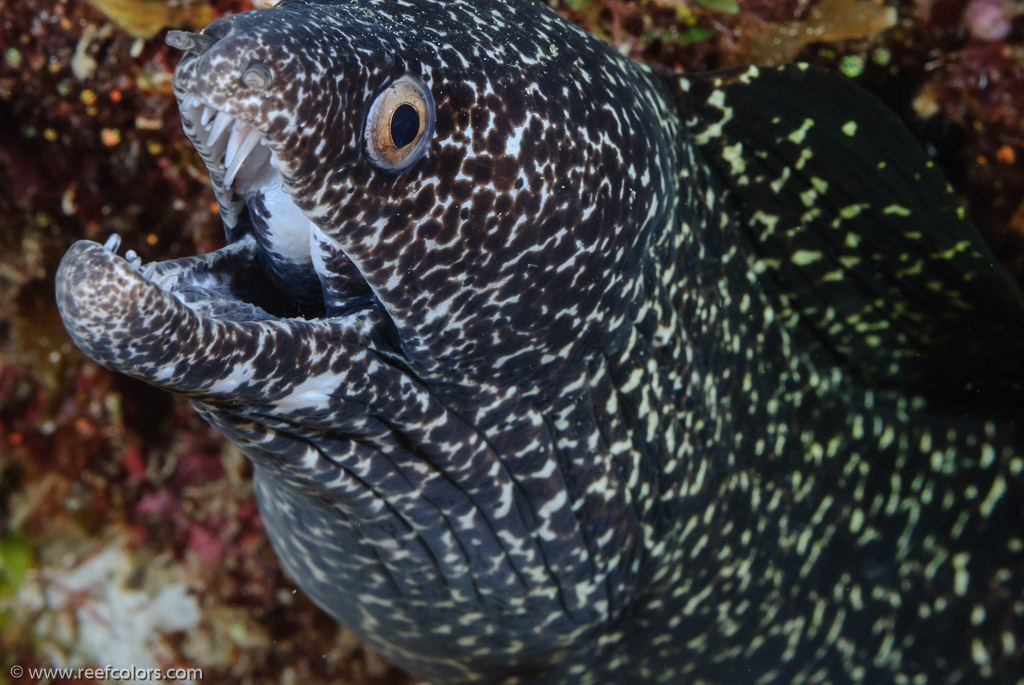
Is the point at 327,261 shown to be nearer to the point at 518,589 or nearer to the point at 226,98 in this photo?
the point at 226,98

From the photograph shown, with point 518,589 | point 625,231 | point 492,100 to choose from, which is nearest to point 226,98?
point 492,100

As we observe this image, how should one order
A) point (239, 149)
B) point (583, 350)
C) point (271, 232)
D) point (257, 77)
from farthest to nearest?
point (583, 350), point (271, 232), point (239, 149), point (257, 77)

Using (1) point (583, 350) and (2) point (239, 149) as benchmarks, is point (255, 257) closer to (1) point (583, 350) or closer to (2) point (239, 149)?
(2) point (239, 149)

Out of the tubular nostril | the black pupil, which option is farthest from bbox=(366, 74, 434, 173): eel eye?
the tubular nostril

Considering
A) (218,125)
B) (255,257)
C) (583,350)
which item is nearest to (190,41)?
(218,125)

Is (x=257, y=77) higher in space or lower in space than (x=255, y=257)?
higher

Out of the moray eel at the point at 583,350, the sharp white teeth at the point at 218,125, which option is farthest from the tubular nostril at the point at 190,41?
the sharp white teeth at the point at 218,125

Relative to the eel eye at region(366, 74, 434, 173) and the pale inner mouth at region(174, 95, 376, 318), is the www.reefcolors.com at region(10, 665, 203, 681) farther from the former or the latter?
the eel eye at region(366, 74, 434, 173)

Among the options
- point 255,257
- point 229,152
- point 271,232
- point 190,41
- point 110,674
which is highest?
point 190,41

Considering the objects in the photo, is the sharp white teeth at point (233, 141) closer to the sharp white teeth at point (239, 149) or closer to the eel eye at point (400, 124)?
the sharp white teeth at point (239, 149)
